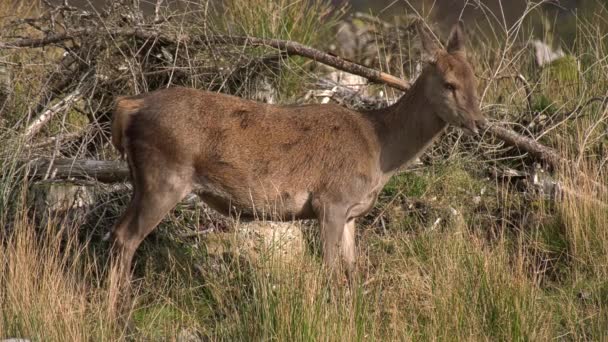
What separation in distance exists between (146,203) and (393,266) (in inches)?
80.1

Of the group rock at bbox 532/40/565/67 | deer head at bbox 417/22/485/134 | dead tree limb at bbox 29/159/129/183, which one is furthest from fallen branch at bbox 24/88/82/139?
rock at bbox 532/40/565/67

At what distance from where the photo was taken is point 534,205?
32.1ft

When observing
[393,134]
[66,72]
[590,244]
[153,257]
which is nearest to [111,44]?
[66,72]

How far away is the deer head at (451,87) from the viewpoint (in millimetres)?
8055

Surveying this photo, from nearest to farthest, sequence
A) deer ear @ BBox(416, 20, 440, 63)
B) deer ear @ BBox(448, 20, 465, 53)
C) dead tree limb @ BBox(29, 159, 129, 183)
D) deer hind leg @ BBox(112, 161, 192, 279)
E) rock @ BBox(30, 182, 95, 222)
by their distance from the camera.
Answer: deer hind leg @ BBox(112, 161, 192, 279), deer ear @ BBox(416, 20, 440, 63), deer ear @ BBox(448, 20, 465, 53), rock @ BBox(30, 182, 95, 222), dead tree limb @ BBox(29, 159, 129, 183)

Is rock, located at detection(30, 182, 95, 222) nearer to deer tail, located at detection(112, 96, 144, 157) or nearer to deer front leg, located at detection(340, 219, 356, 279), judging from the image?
deer tail, located at detection(112, 96, 144, 157)

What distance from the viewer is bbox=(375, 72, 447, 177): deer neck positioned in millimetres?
8492

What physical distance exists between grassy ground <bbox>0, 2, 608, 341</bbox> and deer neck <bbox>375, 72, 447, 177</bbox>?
71cm

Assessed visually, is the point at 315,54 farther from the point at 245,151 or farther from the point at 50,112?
the point at 50,112

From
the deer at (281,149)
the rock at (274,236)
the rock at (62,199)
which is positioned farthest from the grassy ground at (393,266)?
the deer at (281,149)

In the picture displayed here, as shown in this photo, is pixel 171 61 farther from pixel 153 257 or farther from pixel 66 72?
pixel 153 257

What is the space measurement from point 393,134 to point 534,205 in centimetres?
199

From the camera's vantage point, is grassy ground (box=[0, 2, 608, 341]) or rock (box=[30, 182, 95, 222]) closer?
grassy ground (box=[0, 2, 608, 341])

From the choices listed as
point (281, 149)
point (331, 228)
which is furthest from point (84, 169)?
point (331, 228)
